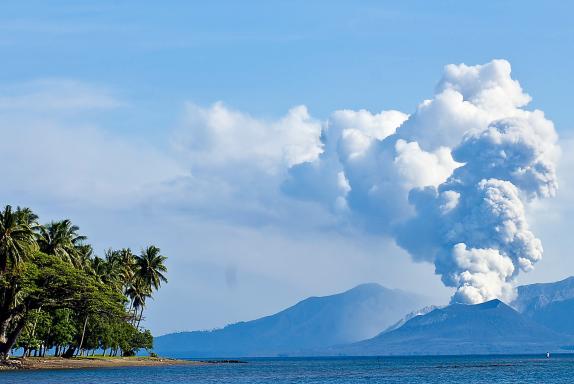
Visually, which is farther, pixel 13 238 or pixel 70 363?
pixel 70 363

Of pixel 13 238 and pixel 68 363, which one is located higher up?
pixel 13 238

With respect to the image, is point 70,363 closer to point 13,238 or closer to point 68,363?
point 68,363

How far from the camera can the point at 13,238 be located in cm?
12794

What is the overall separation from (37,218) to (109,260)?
50.9 m

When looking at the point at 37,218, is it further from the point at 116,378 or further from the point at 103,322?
the point at 103,322

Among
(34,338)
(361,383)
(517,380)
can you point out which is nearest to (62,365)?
(34,338)

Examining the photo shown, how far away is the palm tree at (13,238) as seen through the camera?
12694 centimetres

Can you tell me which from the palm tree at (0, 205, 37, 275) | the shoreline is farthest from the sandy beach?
the palm tree at (0, 205, 37, 275)

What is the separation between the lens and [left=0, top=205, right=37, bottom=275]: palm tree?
4998 inches

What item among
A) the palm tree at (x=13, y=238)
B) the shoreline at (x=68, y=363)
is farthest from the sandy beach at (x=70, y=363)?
the palm tree at (x=13, y=238)

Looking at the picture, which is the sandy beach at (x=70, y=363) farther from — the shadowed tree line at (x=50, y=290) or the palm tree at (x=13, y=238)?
the palm tree at (x=13, y=238)

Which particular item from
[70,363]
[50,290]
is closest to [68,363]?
[70,363]

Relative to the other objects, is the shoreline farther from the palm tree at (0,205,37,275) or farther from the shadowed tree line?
the palm tree at (0,205,37,275)

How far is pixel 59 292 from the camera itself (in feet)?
470
